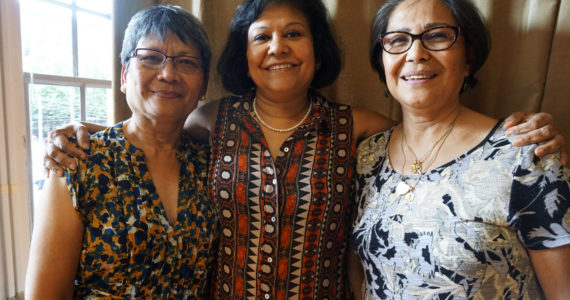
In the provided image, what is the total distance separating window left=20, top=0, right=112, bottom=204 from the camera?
1512 mm

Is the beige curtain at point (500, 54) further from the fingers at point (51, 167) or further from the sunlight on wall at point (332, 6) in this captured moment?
the fingers at point (51, 167)

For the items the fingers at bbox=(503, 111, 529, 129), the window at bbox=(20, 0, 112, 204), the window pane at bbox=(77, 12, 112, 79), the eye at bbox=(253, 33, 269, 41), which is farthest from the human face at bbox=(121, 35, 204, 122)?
the fingers at bbox=(503, 111, 529, 129)

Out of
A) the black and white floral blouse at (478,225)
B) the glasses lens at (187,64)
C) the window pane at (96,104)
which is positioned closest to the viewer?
the black and white floral blouse at (478,225)

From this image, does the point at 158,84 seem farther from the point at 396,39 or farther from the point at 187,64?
the point at 396,39

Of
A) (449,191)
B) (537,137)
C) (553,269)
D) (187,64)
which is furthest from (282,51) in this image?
(553,269)

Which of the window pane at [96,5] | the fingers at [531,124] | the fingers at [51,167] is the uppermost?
the window pane at [96,5]

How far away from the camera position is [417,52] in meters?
1.06

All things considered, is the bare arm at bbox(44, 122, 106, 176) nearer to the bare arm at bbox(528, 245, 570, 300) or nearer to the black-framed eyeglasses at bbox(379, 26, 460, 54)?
the black-framed eyeglasses at bbox(379, 26, 460, 54)

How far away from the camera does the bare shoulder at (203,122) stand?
1470 mm

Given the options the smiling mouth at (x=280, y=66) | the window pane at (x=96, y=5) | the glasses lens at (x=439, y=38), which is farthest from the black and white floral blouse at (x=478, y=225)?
the window pane at (x=96, y=5)

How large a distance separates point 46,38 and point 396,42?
1486mm

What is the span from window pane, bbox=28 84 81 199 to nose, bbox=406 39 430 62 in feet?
4.89

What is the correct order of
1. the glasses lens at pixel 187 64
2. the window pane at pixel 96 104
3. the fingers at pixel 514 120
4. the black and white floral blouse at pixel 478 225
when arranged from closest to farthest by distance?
1. the black and white floral blouse at pixel 478 225
2. the fingers at pixel 514 120
3. the glasses lens at pixel 187 64
4. the window pane at pixel 96 104

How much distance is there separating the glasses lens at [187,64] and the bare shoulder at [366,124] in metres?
0.63
